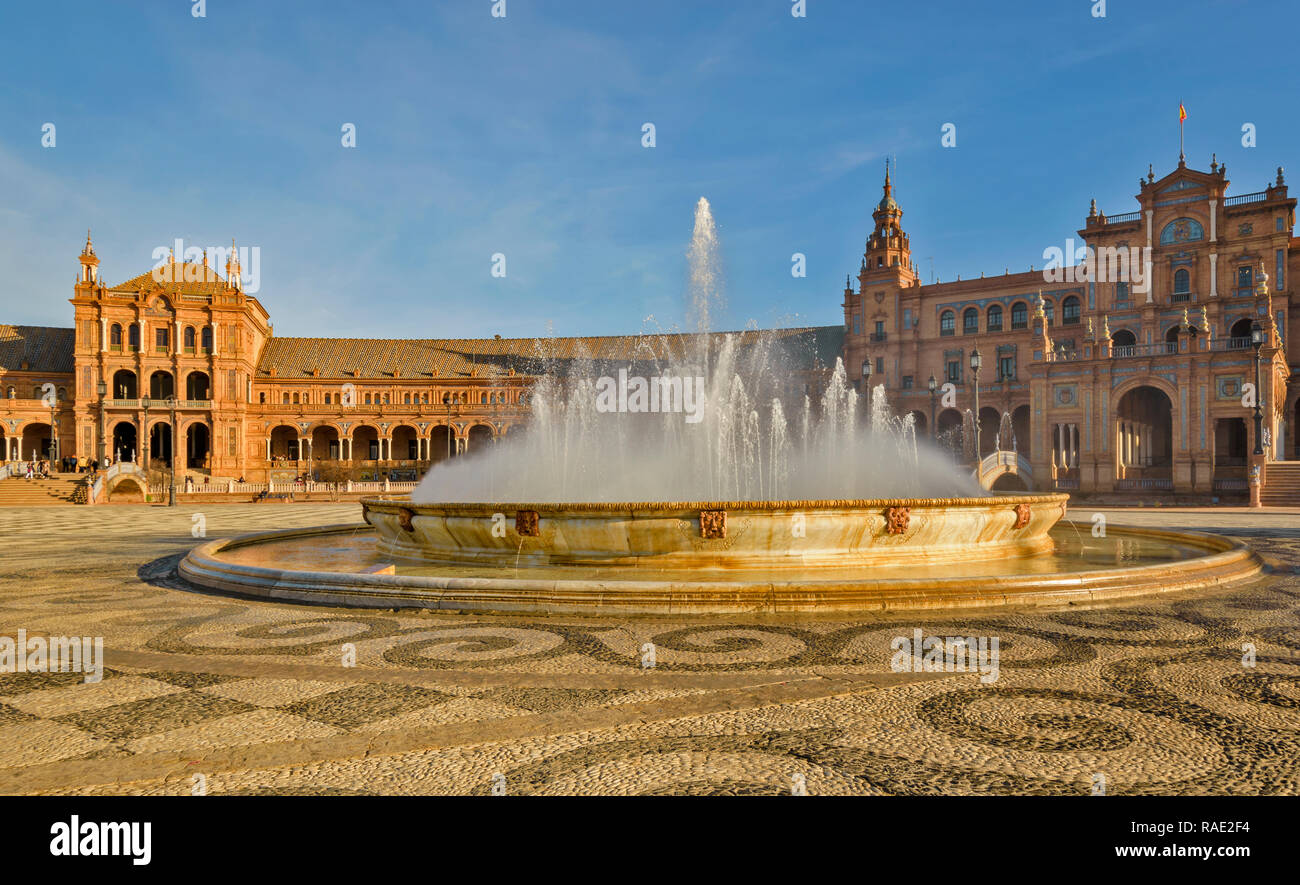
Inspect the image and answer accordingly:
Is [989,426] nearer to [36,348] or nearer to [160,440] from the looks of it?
[160,440]

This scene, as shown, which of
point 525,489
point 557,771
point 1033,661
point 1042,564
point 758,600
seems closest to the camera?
point 557,771

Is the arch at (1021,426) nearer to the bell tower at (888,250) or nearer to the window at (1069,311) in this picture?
the window at (1069,311)

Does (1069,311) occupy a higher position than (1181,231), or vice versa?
(1181,231)

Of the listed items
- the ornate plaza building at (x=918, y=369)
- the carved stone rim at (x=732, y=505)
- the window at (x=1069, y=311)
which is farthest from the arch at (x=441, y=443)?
the carved stone rim at (x=732, y=505)

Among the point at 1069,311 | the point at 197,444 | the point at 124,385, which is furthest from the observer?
the point at 197,444

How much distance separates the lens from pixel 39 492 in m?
41.5

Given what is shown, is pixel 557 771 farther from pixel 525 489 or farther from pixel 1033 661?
pixel 525 489

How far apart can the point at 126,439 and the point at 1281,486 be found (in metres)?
75.9

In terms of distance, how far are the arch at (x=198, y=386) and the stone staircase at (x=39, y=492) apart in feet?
75.8

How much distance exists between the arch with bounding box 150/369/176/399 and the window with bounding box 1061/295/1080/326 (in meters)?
69.9

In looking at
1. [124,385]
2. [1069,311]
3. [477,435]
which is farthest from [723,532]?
[124,385]

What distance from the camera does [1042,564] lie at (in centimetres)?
1053
